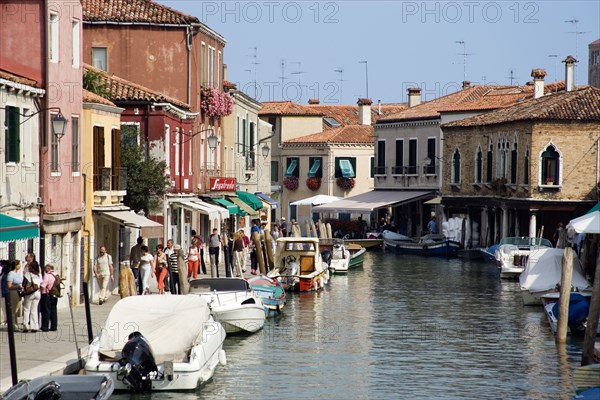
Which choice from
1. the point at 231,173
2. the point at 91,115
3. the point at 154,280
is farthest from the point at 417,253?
the point at 91,115

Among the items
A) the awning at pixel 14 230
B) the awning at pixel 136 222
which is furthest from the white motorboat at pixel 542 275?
the awning at pixel 14 230

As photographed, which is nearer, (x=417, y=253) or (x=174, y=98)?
(x=174, y=98)

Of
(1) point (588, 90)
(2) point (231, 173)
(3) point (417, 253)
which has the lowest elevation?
(3) point (417, 253)

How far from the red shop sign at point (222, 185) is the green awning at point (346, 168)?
110ft

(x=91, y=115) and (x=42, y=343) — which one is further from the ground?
(x=91, y=115)

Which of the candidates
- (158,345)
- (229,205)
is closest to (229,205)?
(229,205)

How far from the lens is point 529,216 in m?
57.9

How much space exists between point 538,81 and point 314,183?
20947mm

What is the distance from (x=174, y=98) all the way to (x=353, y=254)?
41.7 ft

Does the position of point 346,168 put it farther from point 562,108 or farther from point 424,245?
point 562,108

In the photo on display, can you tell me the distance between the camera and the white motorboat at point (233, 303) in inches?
1122

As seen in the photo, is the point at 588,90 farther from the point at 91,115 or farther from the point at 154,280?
the point at 91,115

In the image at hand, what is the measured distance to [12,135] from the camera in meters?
26.8

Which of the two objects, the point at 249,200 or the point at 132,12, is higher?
the point at 132,12
